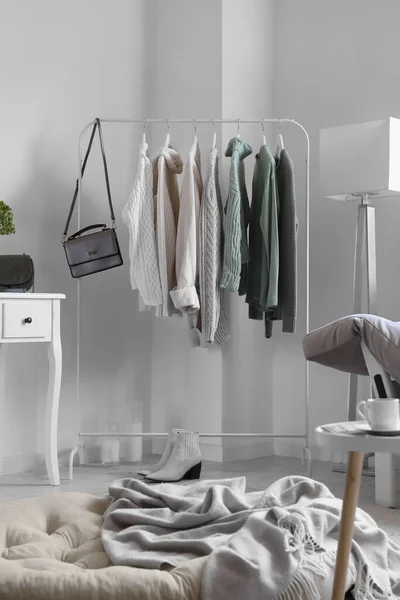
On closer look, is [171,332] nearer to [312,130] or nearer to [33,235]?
[33,235]

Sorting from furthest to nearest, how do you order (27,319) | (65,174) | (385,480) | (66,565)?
(65,174) < (27,319) < (385,480) < (66,565)

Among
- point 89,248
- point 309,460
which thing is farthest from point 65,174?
point 309,460

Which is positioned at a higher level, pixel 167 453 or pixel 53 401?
pixel 53 401

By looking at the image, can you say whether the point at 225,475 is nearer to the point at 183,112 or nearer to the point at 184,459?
the point at 184,459

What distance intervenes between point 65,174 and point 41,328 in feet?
3.42

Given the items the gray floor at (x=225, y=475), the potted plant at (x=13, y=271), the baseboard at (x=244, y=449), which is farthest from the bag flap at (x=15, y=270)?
the baseboard at (x=244, y=449)

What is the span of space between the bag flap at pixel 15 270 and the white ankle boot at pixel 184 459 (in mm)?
954

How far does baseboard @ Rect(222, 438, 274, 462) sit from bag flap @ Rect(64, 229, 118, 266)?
4.03 feet

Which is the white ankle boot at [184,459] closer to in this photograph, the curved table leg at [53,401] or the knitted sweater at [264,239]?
the curved table leg at [53,401]

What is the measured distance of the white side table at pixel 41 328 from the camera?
11.4 feet

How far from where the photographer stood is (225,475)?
396 cm

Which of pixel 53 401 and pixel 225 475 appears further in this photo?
pixel 225 475

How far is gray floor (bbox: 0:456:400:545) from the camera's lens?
345cm

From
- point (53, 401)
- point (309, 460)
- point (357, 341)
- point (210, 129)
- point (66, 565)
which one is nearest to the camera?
point (66, 565)
